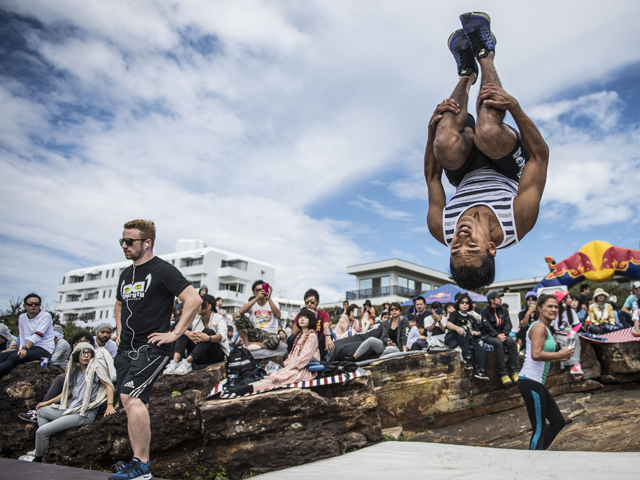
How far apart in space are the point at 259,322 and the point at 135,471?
438cm

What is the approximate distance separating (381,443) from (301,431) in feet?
3.03

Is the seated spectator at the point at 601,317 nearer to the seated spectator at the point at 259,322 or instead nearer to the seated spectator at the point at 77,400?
the seated spectator at the point at 259,322

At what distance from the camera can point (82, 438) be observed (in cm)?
495

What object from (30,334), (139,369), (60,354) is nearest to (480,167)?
(139,369)

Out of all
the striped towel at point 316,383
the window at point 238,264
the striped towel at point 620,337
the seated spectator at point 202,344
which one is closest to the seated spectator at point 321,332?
the seated spectator at point 202,344

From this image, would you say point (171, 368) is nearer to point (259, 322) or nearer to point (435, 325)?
point (259, 322)

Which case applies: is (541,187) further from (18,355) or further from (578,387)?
(18,355)

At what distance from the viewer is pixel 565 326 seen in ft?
26.8

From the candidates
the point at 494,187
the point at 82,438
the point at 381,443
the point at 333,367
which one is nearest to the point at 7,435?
the point at 82,438

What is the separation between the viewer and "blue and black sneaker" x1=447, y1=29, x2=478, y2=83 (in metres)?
3.59

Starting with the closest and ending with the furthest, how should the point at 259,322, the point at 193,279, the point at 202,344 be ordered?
the point at 202,344
the point at 259,322
the point at 193,279

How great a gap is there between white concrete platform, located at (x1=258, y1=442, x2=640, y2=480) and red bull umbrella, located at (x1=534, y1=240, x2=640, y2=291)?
12386 mm

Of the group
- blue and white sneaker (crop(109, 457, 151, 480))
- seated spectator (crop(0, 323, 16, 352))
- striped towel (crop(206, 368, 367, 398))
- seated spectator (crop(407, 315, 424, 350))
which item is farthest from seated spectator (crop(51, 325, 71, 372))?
seated spectator (crop(407, 315, 424, 350))

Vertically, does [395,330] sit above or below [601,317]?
below
